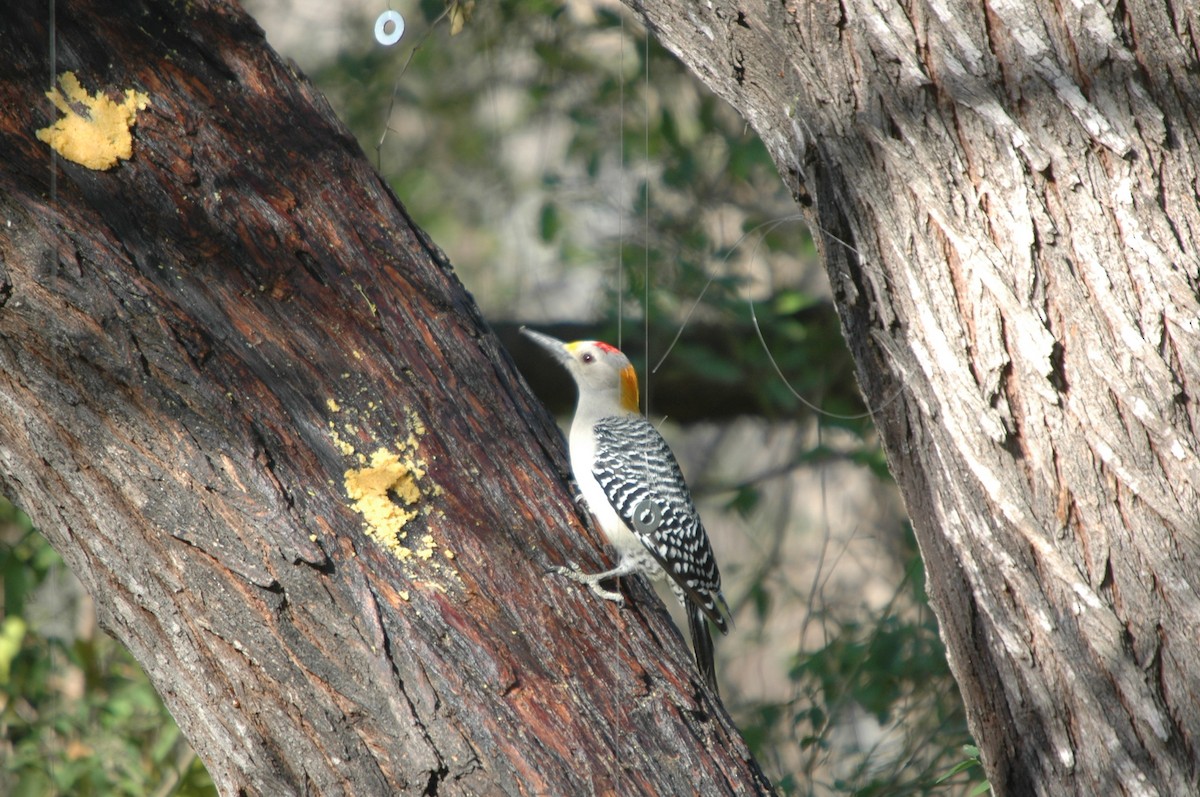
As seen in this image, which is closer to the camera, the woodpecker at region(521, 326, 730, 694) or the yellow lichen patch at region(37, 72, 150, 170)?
the yellow lichen patch at region(37, 72, 150, 170)

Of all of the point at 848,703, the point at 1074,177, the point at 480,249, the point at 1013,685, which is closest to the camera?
the point at 1074,177

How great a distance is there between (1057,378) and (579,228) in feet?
22.8

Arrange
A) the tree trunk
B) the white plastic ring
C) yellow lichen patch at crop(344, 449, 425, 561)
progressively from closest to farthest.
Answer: the tree trunk → yellow lichen patch at crop(344, 449, 425, 561) → the white plastic ring

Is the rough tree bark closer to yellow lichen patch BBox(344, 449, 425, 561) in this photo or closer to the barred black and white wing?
yellow lichen patch BBox(344, 449, 425, 561)

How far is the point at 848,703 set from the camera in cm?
493

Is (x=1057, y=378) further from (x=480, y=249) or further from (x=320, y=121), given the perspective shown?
(x=480, y=249)

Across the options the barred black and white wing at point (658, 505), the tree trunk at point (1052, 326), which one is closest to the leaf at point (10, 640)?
the barred black and white wing at point (658, 505)

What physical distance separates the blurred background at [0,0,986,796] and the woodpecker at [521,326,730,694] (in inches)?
18.4

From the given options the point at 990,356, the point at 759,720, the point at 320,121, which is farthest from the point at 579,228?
the point at 990,356

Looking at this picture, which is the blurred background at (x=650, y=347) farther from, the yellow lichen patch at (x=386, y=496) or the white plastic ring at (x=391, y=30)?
the yellow lichen patch at (x=386, y=496)

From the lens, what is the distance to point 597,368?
4520mm

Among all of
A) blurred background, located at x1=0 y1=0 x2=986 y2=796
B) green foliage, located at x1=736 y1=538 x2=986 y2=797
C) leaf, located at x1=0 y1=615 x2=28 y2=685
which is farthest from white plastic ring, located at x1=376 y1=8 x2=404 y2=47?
leaf, located at x1=0 y1=615 x2=28 y2=685

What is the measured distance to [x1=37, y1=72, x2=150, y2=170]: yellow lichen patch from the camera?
2248mm

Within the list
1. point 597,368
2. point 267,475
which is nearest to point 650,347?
point 597,368
